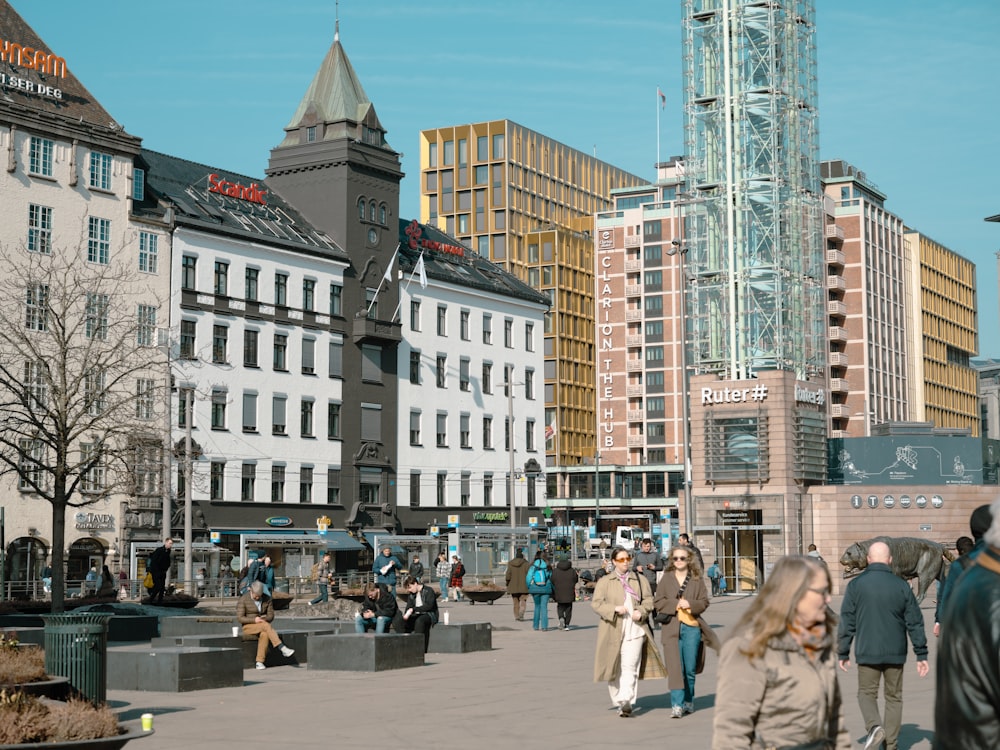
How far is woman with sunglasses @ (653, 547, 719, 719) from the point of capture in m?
16.2

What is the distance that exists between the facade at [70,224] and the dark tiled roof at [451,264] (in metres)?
19.8

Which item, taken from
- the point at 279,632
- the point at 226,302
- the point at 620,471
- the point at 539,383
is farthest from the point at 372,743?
the point at 620,471

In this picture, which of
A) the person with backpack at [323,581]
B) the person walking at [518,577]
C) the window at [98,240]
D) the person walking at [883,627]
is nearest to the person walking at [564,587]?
the person walking at [518,577]

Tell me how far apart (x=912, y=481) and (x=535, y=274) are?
72.3 meters

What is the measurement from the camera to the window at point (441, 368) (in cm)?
8456

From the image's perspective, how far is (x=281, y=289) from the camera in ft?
242

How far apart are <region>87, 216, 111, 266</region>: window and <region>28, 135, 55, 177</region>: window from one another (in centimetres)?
286

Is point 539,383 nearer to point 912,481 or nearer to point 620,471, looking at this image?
point 912,481

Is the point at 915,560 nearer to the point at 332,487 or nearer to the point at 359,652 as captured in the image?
the point at 359,652

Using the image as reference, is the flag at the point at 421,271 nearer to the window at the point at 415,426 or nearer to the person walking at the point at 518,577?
the window at the point at 415,426

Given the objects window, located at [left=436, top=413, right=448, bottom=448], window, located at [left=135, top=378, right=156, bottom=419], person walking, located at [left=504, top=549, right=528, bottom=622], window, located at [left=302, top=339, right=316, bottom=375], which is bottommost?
person walking, located at [left=504, top=549, right=528, bottom=622]

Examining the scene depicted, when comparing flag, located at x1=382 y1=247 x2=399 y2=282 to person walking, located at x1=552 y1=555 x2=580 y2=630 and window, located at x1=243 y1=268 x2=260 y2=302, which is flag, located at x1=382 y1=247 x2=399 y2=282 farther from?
person walking, located at x1=552 y1=555 x2=580 y2=630

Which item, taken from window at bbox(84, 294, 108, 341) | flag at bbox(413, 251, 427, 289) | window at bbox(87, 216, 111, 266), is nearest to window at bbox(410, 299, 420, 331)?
flag at bbox(413, 251, 427, 289)

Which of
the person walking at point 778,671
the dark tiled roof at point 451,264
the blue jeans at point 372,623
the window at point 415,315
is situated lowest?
the blue jeans at point 372,623
